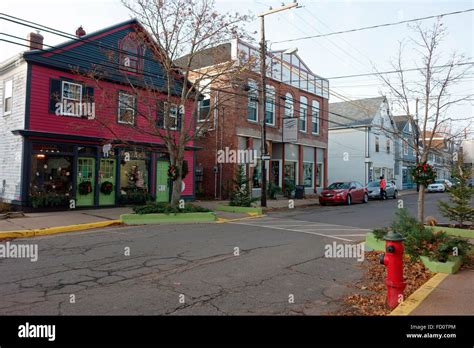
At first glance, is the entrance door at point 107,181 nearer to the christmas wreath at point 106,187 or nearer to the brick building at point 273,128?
the christmas wreath at point 106,187

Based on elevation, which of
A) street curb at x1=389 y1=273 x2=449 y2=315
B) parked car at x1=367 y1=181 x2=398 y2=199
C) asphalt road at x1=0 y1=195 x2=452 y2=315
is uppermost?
parked car at x1=367 y1=181 x2=398 y2=199

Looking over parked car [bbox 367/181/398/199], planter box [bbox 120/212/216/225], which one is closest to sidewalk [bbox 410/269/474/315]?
planter box [bbox 120/212/216/225]

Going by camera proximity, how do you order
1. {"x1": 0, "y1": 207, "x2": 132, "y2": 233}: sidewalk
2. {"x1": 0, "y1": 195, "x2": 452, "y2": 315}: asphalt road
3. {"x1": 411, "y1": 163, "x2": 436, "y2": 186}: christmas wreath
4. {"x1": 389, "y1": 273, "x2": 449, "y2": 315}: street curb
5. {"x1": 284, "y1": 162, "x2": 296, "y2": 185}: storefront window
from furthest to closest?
{"x1": 284, "y1": 162, "x2": 296, "y2": 185}: storefront window, {"x1": 0, "y1": 207, "x2": 132, "y2": 233}: sidewalk, {"x1": 411, "y1": 163, "x2": 436, "y2": 186}: christmas wreath, {"x1": 0, "y1": 195, "x2": 452, "y2": 315}: asphalt road, {"x1": 389, "y1": 273, "x2": 449, "y2": 315}: street curb

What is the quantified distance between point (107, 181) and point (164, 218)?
5.10 m

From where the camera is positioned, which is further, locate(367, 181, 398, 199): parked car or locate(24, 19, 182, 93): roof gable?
locate(367, 181, 398, 199): parked car

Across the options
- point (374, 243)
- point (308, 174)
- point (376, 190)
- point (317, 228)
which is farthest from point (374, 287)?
point (308, 174)

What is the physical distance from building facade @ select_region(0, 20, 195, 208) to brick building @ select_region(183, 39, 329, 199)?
4193 millimetres

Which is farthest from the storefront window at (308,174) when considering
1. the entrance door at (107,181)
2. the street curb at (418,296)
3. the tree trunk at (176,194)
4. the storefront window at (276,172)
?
the street curb at (418,296)

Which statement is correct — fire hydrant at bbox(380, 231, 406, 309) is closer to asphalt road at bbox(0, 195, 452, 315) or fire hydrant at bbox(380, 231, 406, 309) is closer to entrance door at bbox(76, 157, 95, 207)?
asphalt road at bbox(0, 195, 452, 315)

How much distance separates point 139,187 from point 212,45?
8017mm

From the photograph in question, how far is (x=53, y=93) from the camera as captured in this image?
619 inches

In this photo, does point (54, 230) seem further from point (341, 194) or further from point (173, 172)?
point (341, 194)

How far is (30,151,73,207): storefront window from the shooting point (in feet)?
49.6
